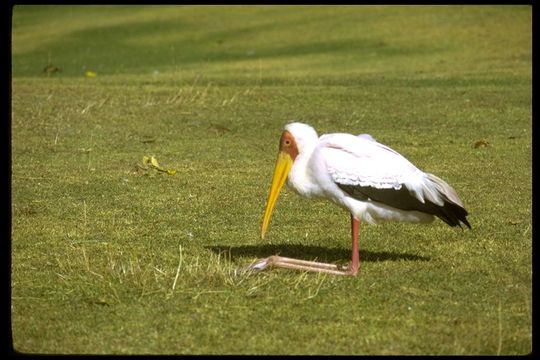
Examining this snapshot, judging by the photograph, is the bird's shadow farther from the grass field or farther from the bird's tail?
the bird's tail

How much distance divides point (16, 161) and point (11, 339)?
5.63 metres

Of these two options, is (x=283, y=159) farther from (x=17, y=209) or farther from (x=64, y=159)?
(x=64, y=159)

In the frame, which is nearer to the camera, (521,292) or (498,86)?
(521,292)

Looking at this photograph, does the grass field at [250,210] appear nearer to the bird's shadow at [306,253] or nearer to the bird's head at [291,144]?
the bird's shadow at [306,253]

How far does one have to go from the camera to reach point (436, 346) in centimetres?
500

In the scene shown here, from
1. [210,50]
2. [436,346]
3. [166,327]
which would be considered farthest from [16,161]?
[210,50]

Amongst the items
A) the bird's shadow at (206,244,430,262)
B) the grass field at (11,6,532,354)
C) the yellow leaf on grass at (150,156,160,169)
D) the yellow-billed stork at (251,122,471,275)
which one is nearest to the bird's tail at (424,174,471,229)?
the yellow-billed stork at (251,122,471,275)

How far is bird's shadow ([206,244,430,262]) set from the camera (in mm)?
6734

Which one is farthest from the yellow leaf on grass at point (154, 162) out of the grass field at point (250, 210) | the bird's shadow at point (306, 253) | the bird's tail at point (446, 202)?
the bird's tail at point (446, 202)

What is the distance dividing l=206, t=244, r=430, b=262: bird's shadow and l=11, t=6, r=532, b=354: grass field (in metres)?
0.02

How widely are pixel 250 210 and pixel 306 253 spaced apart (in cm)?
141

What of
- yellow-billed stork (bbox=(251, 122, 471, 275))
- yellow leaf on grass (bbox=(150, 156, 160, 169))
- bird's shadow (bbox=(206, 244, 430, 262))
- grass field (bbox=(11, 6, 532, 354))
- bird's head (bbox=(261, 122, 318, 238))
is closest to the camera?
grass field (bbox=(11, 6, 532, 354))

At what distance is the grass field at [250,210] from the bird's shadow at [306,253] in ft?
0.07

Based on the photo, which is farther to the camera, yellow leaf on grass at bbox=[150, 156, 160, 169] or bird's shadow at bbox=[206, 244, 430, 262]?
yellow leaf on grass at bbox=[150, 156, 160, 169]
